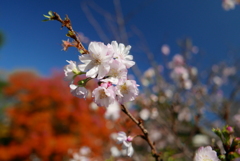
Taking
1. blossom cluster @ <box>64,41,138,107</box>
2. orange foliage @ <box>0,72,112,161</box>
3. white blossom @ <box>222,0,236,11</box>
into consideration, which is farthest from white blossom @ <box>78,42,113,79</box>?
orange foliage @ <box>0,72,112,161</box>

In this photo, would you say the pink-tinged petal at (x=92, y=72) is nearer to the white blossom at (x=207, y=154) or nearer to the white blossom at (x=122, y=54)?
the white blossom at (x=122, y=54)

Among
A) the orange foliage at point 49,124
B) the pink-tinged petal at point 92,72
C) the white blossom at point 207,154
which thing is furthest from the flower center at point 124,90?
the orange foliage at point 49,124

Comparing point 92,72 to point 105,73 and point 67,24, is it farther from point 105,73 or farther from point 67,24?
point 67,24

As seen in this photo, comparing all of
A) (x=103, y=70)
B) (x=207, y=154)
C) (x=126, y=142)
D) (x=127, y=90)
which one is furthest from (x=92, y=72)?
(x=207, y=154)

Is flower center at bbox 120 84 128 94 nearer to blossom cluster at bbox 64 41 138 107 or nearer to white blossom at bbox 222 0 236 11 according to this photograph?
blossom cluster at bbox 64 41 138 107

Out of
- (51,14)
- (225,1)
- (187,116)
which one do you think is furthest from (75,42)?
(187,116)

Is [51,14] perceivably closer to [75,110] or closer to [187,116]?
[187,116]
